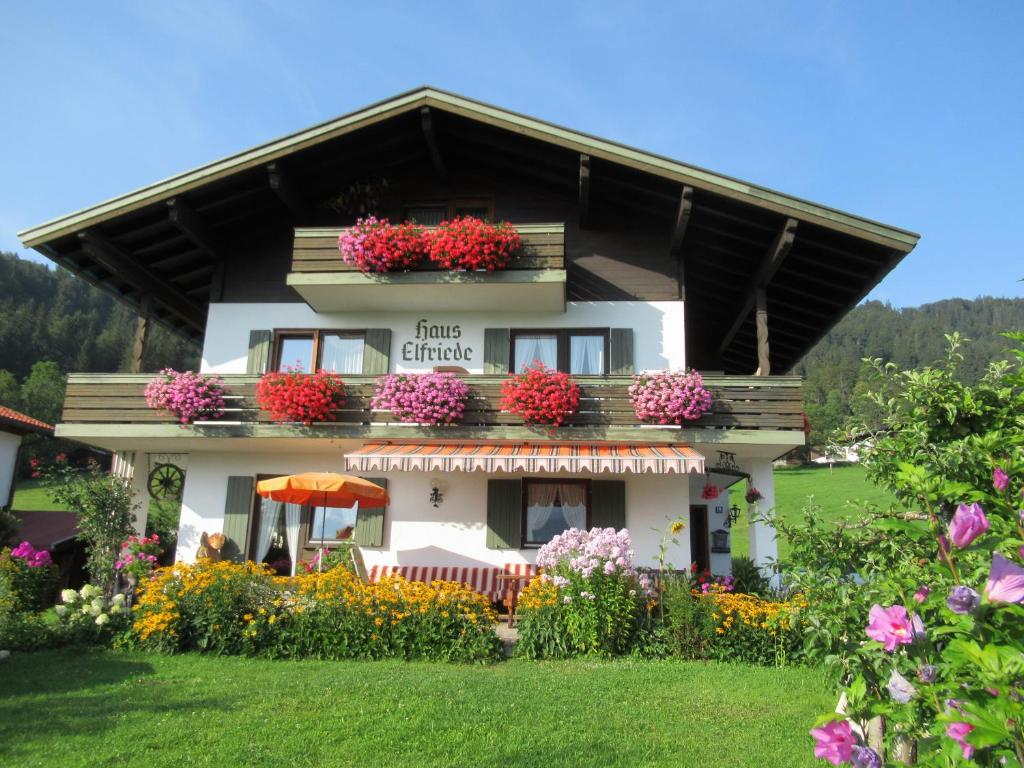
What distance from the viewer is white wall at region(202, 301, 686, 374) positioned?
14914mm

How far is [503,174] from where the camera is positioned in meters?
16.3

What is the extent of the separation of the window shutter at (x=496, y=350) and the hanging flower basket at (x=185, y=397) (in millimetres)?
5244

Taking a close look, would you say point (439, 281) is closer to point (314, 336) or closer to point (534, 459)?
point (314, 336)

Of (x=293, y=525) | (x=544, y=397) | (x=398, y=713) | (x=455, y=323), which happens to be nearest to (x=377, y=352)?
(x=455, y=323)

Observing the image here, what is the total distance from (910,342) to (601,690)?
12748cm

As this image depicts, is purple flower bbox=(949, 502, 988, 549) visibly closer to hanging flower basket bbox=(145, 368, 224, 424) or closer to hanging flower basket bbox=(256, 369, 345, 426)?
hanging flower basket bbox=(256, 369, 345, 426)

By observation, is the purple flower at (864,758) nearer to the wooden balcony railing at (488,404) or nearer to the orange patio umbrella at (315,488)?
the orange patio umbrella at (315,488)

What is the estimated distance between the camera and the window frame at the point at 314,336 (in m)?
15.7

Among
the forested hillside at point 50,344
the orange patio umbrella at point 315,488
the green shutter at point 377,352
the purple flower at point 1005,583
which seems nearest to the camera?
the purple flower at point 1005,583

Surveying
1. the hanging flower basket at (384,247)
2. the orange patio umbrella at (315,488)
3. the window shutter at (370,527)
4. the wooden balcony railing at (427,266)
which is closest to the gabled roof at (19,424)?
the wooden balcony railing at (427,266)

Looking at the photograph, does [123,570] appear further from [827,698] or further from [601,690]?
[827,698]

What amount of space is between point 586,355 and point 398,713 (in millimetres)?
9394

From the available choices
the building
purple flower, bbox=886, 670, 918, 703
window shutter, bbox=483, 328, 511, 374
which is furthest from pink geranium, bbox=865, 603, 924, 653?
window shutter, bbox=483, 328, 511, 374

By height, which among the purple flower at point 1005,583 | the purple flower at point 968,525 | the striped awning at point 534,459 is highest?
the striped awning at point 534,459
